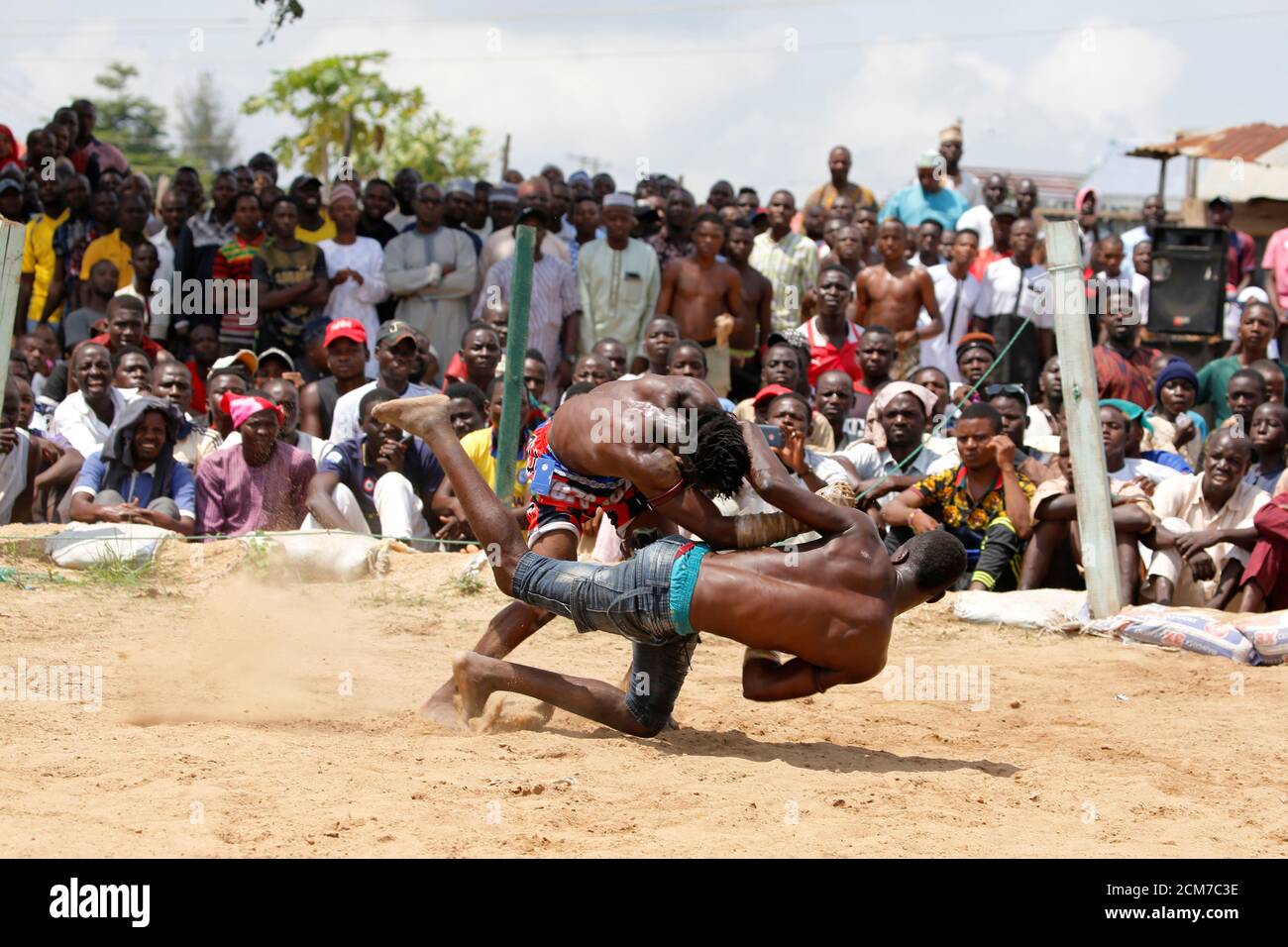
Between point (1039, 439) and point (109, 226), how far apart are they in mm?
7466

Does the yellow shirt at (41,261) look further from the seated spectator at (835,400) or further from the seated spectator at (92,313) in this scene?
the seated spectator at (835,400)

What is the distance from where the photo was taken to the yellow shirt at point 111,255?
1152cm

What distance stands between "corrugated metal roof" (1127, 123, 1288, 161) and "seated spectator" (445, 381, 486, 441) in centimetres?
963

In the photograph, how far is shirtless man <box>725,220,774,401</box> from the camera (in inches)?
439

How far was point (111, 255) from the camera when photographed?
1154cm

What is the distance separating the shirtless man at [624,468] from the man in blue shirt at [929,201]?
797 cm

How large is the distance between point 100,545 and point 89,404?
2.01 meters

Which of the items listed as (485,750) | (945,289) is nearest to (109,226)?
(945,289)

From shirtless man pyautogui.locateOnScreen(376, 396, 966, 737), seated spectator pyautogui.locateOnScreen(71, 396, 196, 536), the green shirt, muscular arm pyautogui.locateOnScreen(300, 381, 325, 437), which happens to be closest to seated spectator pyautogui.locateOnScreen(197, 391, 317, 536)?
seated spectator pyautogui.locateOnScreen(71, 396, 196, 536)

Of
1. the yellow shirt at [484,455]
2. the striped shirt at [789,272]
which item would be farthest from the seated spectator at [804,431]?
the striped shirt at [789,272]

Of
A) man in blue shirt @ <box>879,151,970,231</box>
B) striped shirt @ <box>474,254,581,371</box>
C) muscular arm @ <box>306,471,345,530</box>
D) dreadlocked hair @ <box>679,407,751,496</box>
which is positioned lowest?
muscular arm @ <box>306,471,345,530</box>

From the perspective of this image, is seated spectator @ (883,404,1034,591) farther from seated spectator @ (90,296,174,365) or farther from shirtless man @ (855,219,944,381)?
seated spectator @ (90,296,174,365)

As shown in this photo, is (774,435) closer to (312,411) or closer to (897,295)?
(312,411)
